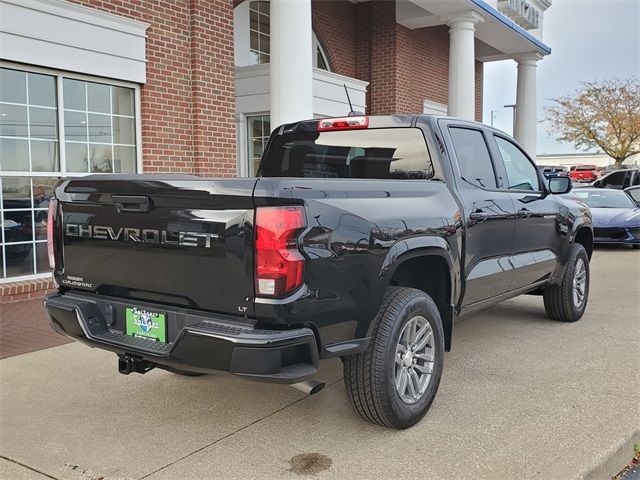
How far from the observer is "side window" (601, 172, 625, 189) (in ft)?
68.2

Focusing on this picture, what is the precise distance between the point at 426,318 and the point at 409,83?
440 inches

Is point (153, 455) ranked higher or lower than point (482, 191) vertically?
lower

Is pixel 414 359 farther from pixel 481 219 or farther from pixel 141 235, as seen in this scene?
pixel 141 235

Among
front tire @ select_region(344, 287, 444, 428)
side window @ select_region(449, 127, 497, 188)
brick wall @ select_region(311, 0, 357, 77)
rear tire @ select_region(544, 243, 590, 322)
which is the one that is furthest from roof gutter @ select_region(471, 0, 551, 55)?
front tire @ select_region(344, 287, 444, 428)

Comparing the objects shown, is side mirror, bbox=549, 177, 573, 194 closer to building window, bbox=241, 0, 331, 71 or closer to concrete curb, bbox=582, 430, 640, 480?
concrete curb, bbox=582, 430, 640, 480

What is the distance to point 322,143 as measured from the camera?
4910 mm

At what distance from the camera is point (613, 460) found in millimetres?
3420

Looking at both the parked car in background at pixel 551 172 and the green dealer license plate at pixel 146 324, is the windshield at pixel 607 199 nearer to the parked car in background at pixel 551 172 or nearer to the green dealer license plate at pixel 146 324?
the parked car in background at pixel 551 172

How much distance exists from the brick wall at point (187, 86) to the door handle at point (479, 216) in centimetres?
498

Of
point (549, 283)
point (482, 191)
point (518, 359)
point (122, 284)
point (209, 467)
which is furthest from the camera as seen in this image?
point (549, 283)

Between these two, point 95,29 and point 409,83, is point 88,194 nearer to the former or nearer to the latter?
point 95,29

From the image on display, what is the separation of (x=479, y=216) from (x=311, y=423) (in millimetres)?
1907

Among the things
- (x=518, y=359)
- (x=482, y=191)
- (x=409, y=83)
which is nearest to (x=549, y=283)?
(x=518, y=359)

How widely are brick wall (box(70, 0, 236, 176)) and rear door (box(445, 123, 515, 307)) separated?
4697 millimetres
